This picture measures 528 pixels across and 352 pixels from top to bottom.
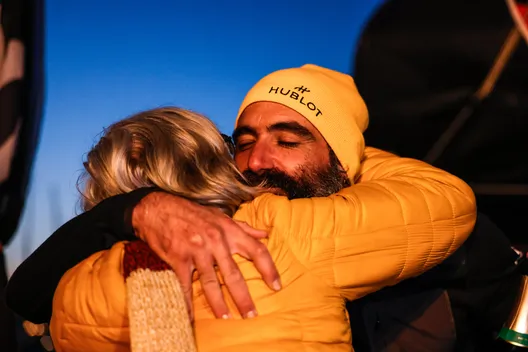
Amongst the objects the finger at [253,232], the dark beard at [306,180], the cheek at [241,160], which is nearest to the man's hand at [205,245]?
the finger at [253,232]

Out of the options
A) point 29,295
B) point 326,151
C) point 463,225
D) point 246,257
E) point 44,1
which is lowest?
point 29,295

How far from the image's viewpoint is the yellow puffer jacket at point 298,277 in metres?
0.92

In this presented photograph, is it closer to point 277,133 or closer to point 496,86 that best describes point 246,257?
point 277,133

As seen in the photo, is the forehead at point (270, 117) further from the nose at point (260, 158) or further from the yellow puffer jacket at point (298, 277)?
the yellow puffer jacket at point (298, 277)

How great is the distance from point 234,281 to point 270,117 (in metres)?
0.78

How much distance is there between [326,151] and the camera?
164 cm

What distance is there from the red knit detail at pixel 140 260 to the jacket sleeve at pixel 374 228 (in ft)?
0.69

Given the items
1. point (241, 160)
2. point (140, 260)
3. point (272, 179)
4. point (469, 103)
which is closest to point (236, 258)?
point (140, 260)

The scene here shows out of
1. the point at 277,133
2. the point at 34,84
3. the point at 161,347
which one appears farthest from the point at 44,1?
the point at 161,347

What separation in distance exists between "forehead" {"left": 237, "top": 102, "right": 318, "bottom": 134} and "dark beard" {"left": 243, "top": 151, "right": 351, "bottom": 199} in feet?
0.44

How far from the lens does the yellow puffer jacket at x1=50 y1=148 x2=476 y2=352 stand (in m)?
0.92

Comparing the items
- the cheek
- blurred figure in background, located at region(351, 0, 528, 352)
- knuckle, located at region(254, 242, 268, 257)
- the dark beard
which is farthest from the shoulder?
blurred figure in background, located at region(351, 0, 528, 352)

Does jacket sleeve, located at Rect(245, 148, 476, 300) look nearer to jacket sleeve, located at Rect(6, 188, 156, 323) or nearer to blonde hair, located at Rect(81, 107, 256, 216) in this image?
blonde hair, located at Rect(81, 107, 256, 216)

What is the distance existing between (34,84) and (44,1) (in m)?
0.32
